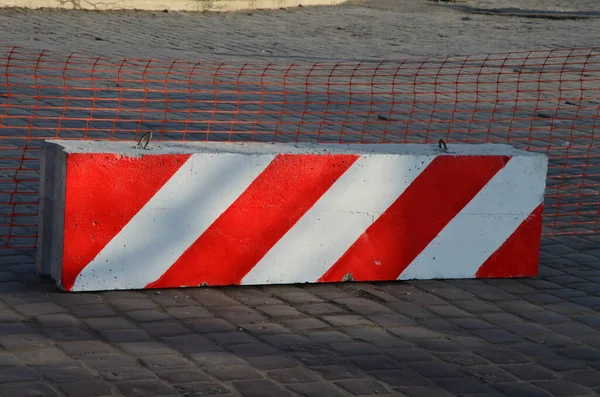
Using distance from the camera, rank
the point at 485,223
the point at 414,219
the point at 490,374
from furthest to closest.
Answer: the point at 485,223 < the point at 414,219 < the point at 490,374

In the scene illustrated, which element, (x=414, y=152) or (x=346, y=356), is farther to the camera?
(x=414, y=152)

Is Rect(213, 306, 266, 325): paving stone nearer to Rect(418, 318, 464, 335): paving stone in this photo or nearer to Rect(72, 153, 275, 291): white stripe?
Rect(72, 153, 275, 291): white stripe

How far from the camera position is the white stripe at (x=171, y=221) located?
5730 mm

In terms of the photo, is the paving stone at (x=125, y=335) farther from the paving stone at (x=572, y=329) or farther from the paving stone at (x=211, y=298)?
the paving stone at (x=572, y=329)

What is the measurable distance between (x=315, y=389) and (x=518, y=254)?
2212 millimetres

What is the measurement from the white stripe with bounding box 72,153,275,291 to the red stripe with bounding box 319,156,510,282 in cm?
76

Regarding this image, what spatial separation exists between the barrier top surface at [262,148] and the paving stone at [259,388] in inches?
63.2

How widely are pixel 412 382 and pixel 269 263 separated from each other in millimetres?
1489

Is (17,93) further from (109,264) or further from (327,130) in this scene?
(109,264)

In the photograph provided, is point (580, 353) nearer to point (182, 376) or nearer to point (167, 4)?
point (182, 376)

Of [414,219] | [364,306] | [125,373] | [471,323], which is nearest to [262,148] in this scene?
[414,219]

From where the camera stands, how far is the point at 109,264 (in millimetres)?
5727

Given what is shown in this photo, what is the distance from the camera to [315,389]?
15.0ft

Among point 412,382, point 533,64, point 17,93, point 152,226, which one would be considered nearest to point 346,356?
point 412,382
